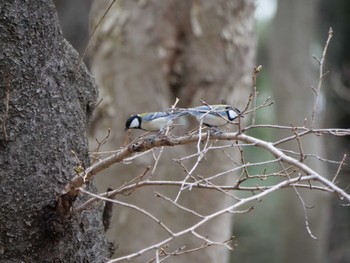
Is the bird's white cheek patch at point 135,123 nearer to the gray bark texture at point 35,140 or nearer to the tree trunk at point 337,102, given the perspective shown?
the gray bark texture at point 35,140

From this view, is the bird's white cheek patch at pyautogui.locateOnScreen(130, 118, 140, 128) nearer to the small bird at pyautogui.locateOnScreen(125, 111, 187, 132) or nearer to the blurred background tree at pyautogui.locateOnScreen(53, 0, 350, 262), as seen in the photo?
the small bird at pyautogui.locateOnScreen(125, 111, 187, 132)

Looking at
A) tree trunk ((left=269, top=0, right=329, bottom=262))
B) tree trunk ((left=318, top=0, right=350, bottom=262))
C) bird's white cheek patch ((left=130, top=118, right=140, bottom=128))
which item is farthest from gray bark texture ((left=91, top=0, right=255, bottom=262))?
tree trunk ((left=318, top=0, right=350, bottom=262))

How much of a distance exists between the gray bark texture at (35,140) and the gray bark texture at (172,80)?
1719 mm

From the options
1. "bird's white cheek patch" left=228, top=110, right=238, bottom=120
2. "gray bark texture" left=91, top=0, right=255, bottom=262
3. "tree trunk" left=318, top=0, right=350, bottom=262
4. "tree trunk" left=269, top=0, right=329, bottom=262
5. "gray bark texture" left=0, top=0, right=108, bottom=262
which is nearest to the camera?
"gray bark texture" left=0, top=0, right=108, bottom=262

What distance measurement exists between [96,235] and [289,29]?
456cm

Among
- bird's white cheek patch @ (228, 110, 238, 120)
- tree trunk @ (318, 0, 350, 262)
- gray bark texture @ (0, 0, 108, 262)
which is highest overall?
tree trunk @ (318, 0, 350, 262)

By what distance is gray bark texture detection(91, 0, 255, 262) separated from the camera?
10.6 feet

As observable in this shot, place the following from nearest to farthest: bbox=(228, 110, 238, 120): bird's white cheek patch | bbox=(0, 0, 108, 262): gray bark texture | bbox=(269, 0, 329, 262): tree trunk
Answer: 1. bbox=(0, 0, 108, 262): gray bark texture
2. bbox=(228, 110, 238, 120): bird's white cheek patch
3. bbox=(269, 0, 329, 262): tree trunk

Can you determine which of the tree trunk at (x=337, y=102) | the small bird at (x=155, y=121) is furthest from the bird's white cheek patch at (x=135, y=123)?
the tree trunk at (x=337, y=102)

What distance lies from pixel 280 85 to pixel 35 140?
4.43 metres

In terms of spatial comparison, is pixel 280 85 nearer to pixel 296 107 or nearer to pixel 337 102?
pixel 296 107

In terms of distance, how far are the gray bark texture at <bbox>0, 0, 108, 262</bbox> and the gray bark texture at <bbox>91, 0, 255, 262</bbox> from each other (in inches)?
67.7

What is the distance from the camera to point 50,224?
1.40m

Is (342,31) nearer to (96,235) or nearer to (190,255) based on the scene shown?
(190,255)
